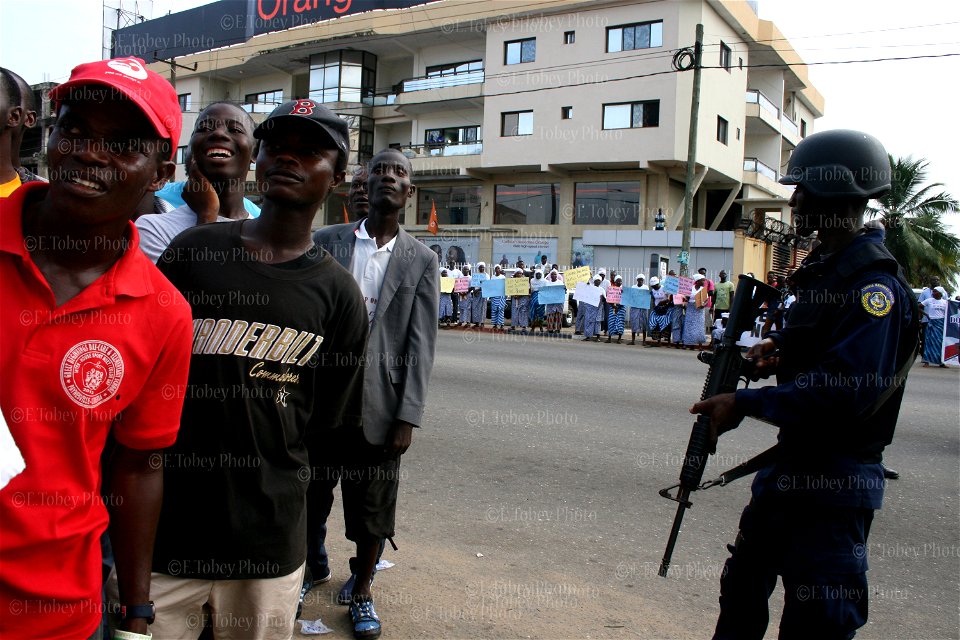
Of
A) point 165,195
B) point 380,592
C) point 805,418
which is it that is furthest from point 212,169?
point 805,418

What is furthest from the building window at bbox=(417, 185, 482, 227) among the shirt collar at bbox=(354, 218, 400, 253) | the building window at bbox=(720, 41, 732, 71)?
the shirt collar at bbox=(354, 218, 400, 253)

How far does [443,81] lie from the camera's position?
111 ft

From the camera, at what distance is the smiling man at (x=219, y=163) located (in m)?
2.94

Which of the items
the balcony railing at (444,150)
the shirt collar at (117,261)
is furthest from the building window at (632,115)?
the shirt collar at (117,261)

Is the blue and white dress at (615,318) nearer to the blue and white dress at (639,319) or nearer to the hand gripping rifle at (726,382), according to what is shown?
the blue and white dress at (639,319)

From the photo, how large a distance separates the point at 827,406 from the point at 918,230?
3615 cm

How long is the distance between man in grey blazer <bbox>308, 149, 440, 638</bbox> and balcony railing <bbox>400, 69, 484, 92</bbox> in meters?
31.0

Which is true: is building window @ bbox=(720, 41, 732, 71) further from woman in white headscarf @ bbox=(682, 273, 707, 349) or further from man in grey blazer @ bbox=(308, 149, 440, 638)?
man in grey blazer @ bbox=(308, 149, 440, 638)

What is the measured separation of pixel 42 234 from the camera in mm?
1481

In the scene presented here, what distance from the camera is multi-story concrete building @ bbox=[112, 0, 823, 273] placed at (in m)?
28.7

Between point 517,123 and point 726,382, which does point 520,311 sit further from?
point 726,382

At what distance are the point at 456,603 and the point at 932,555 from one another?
2.93 meters

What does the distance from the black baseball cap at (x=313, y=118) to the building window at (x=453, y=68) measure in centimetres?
3293

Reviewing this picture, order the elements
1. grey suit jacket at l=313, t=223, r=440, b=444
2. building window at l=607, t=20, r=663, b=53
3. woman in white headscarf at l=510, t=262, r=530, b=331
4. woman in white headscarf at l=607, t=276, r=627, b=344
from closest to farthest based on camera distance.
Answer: grey suit jacket at l=313, t=223, r=440, b=444, woman in white headscarf at l=607, t=276, r=627, b=344, woman in white headscarf at l=510, t=262, r=530, b=331, building window at l=607, t=20, r=663, b=53
